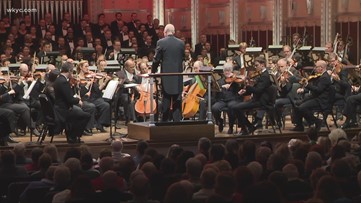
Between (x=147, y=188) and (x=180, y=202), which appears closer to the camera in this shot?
(x=180, y=202)

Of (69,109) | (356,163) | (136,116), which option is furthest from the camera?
(136,116)

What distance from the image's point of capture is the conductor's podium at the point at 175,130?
1163 cm

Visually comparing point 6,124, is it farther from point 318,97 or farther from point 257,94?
point 318,97

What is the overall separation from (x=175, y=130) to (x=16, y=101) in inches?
104

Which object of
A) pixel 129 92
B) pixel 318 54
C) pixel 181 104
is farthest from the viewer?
pixel 318 54

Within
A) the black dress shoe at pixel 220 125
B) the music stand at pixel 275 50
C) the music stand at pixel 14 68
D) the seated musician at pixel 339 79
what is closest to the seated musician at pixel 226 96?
the black dress shoe at pixel 220 125

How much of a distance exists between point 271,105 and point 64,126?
3.02m

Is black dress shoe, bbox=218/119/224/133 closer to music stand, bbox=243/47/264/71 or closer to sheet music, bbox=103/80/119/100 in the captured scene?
sheet music, bbox=103/80/119/100

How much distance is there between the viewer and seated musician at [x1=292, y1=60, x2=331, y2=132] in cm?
1252

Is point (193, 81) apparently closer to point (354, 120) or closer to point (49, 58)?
point (354, 120)

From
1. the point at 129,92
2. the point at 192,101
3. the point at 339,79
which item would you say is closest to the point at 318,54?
the point at 339,79

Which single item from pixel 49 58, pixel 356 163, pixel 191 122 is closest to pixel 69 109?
pixel 191 122

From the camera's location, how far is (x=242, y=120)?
40.9 ft

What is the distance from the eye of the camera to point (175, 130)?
11.7m
